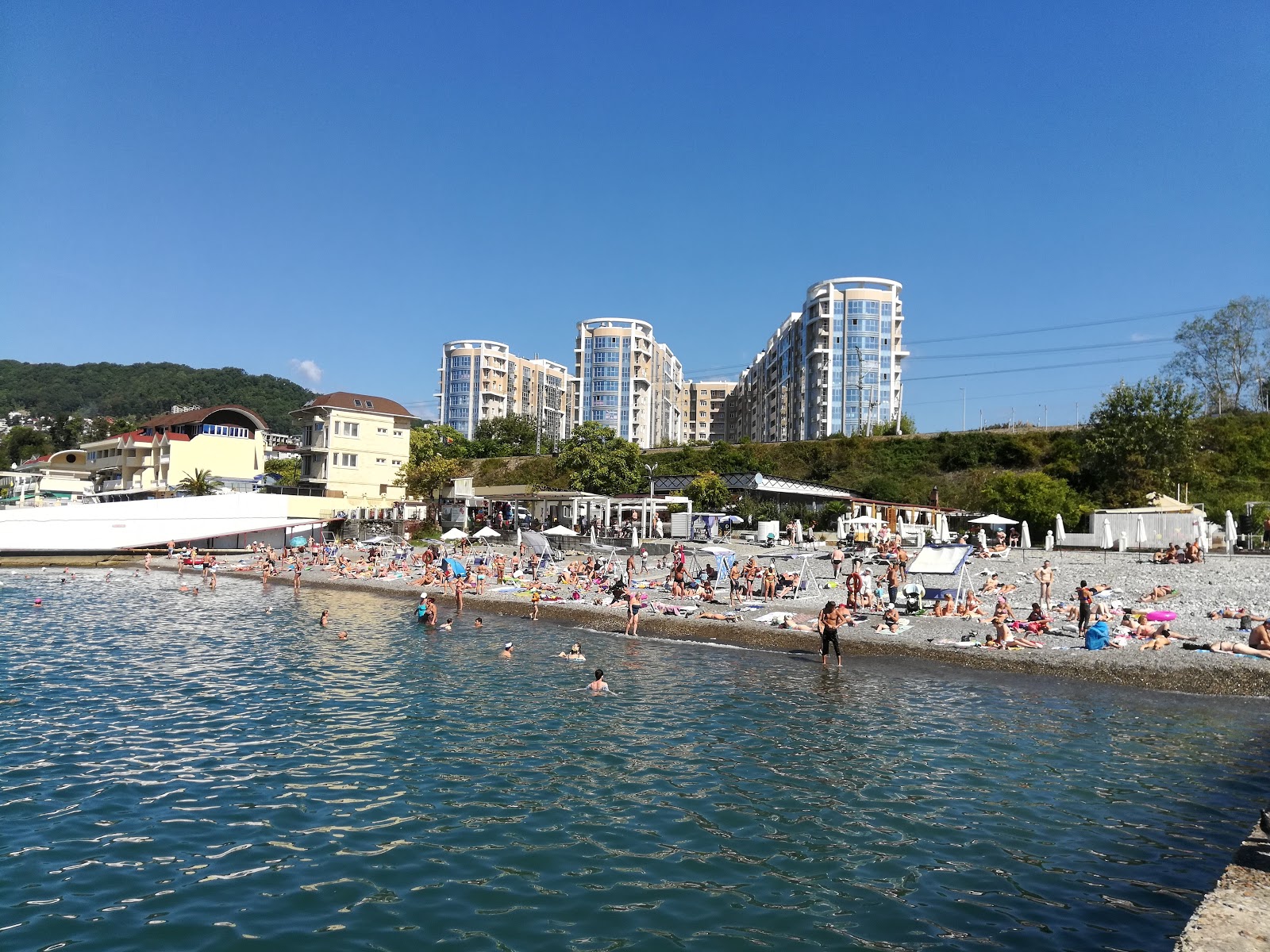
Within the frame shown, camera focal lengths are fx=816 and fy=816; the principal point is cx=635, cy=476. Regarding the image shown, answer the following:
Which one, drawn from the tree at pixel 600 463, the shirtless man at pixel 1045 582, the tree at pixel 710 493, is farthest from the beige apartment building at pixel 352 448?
the shirtless man at pixel 1045 582

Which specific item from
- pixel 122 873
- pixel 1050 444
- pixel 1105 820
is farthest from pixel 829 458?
pixel 122 873

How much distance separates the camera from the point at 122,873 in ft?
26.7

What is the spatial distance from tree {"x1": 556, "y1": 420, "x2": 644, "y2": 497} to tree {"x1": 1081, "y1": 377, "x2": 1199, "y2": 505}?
31.4 metres

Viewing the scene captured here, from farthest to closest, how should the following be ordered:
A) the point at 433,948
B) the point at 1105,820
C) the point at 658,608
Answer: the point at 658,608
the point at 1105,820
the point at 433,948

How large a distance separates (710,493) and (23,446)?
101153 millimetres

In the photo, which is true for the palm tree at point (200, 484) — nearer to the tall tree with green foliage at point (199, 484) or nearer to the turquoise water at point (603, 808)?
the tall tree with green foliage at point (199, 484)

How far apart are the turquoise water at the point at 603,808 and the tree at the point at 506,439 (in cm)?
7661

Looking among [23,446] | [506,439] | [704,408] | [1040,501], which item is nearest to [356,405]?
[506,439]

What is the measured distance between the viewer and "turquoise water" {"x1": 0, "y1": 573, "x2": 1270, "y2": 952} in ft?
24.2

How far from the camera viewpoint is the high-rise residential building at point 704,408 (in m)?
166

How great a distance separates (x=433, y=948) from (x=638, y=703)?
904 cm

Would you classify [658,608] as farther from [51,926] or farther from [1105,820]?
[51,926]

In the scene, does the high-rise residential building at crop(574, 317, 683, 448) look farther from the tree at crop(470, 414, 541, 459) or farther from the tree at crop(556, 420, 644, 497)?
the tree at crop(556, 420, 644, 497)

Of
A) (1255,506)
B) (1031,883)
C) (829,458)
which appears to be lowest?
(1031,883)
